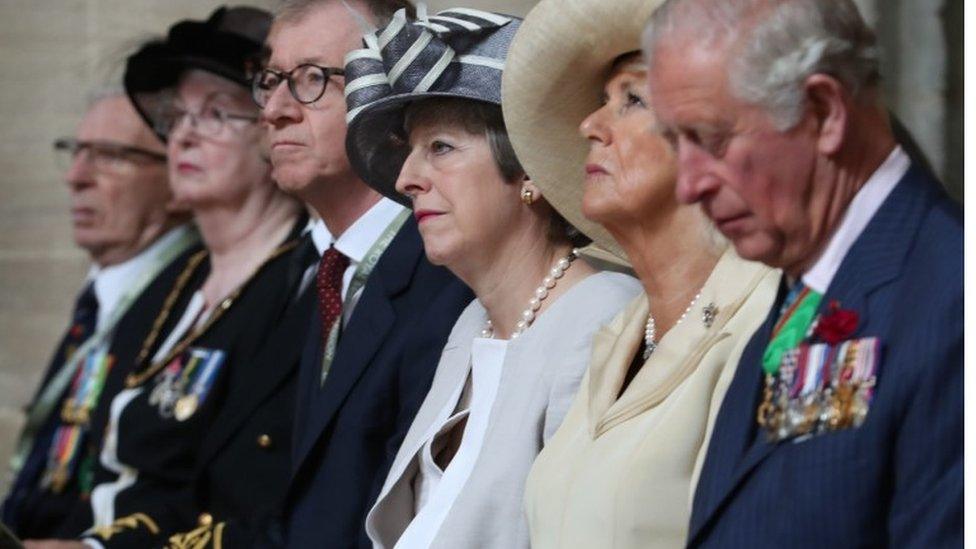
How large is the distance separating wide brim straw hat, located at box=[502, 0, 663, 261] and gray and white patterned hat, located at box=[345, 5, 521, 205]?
7.4 inches

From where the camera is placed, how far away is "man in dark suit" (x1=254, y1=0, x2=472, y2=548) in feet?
15.3

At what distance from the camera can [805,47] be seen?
9.50 ft

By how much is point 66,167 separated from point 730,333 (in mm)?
5714

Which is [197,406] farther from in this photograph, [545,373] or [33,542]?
[545,373]

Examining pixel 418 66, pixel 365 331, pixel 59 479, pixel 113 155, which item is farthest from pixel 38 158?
pixel 418 66

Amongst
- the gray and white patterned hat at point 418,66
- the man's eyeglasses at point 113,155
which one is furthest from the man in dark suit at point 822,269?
the man's eyeglasses at point 113,155

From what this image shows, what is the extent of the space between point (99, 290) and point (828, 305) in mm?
4872

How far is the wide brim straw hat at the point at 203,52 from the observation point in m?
6.39

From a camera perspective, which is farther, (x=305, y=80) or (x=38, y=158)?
(x=38, y=158)

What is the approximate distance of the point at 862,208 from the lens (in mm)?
2973

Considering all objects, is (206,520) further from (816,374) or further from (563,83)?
(816,374)

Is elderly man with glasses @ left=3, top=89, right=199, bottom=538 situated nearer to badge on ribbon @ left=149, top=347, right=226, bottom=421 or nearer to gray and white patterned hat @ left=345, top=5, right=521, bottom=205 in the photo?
badge on ribbon @ left=149, top=347, right=226, bottom=421

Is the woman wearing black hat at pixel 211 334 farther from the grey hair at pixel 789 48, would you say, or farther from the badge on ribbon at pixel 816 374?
the grey hair at pixel 789 48

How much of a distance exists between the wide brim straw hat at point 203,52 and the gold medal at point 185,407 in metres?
0.98
